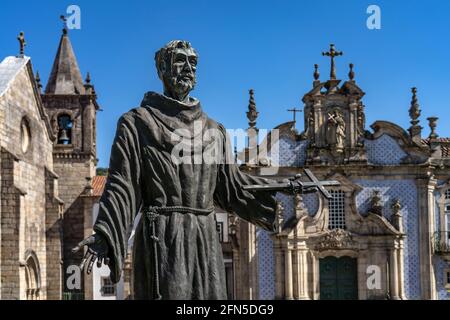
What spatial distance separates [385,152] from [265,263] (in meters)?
6.73

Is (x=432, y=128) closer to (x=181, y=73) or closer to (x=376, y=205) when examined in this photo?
(x=376, y=205)

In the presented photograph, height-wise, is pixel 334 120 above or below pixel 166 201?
above

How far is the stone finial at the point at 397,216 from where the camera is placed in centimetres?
3216

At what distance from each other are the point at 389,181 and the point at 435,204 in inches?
81.2

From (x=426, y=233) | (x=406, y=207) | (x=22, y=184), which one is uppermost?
(x=22, y=184)

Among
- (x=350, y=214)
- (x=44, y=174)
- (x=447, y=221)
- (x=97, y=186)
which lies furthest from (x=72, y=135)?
(x=447, y=221)

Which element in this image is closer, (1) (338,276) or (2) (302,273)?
(2) (302,273)

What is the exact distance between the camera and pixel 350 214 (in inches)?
1273

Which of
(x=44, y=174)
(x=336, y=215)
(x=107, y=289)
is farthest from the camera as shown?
(x=107, y=289)

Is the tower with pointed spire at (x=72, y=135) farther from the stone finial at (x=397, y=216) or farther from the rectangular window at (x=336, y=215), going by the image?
the stone finial at (x=397, y=216)

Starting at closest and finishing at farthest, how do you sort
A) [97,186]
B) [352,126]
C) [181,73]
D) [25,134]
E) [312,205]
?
1. [181,73]
2. [25,134]
3. [312,205]
4. [352,126]
5. [97,186]

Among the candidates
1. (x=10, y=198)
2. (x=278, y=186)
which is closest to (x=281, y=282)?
(x=10, y=198)

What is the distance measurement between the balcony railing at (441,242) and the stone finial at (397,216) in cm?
145
